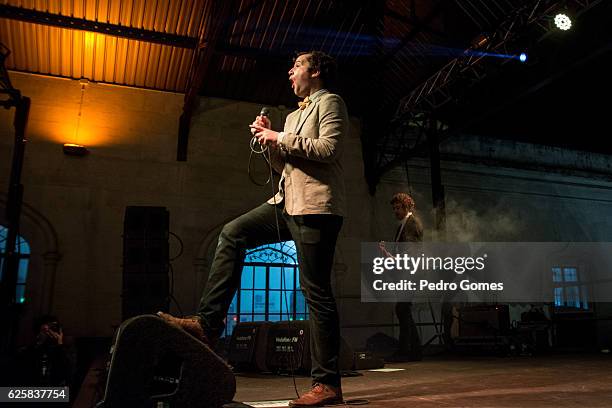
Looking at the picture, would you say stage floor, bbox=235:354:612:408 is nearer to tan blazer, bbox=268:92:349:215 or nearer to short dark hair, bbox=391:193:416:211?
tan blazer, bbox=268:92:349:215

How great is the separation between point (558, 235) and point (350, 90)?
6.34m

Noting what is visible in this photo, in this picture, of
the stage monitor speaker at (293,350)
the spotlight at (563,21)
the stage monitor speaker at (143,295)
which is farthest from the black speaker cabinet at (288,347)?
the spotlight at (563,21)

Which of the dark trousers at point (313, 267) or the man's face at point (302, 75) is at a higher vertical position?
the man's face at point (302, 75)

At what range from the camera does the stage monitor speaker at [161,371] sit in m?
1.49

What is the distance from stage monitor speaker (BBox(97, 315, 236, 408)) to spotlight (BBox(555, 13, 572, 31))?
6.05m

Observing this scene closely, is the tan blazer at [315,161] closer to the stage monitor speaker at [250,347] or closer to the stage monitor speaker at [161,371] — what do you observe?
the stage monitor speaker at [161,371]

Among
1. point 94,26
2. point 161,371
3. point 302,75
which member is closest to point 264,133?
point 302,75

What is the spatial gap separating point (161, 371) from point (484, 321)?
240 inches

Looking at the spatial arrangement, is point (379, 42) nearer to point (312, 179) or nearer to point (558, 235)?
point (558, 235)

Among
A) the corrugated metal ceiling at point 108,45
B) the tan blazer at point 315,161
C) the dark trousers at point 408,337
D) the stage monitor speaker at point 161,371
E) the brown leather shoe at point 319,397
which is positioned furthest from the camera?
the corrugated metal ceiling at point 108,45

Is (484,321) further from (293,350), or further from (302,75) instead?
(302,75)

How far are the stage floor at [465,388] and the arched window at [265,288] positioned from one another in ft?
17.2

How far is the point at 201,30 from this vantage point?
774 cm

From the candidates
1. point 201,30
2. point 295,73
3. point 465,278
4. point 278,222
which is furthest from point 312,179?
point 465,278
